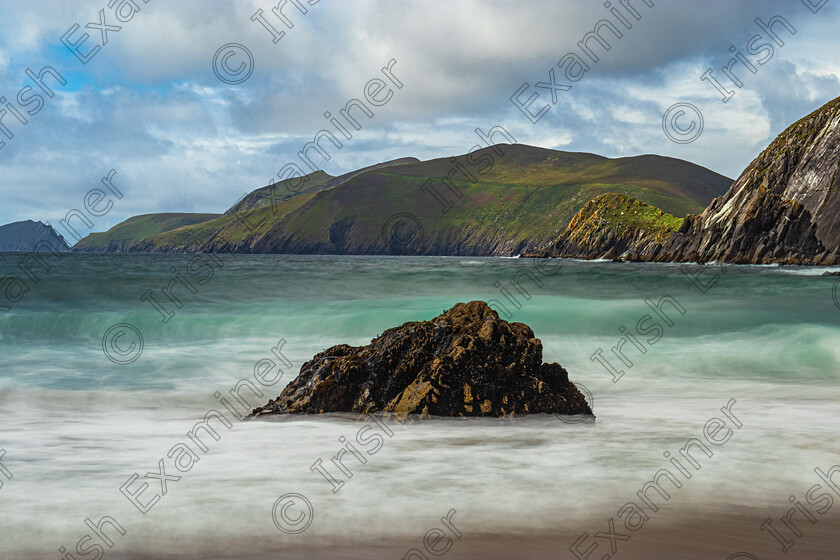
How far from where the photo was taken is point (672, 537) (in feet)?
16.4

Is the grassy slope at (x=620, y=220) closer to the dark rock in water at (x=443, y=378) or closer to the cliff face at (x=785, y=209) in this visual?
the cliff face at (x=785, y=209)

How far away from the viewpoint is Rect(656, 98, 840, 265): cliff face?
86.5 meters

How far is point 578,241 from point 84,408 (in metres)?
153

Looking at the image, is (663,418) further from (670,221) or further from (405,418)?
(670,221)

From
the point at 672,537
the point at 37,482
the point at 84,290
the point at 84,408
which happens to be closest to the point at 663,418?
the point at 672,537

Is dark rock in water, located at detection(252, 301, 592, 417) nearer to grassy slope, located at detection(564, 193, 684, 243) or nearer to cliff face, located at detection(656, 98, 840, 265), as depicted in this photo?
cliff face, located at detection(656, 98, 840, 265)

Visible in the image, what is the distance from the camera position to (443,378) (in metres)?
8.58

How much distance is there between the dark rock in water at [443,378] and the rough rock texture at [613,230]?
128706mm

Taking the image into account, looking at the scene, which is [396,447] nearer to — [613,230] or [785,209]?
[785,209]

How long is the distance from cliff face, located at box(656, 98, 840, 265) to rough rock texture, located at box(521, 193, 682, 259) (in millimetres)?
27684

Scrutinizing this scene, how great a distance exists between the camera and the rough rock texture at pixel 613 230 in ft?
454

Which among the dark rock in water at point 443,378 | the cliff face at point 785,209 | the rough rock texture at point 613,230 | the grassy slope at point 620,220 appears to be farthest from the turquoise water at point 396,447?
the grassy slope at point 620,220

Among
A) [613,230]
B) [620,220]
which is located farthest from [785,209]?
[620,220]

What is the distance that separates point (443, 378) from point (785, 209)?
96061 millimetres
